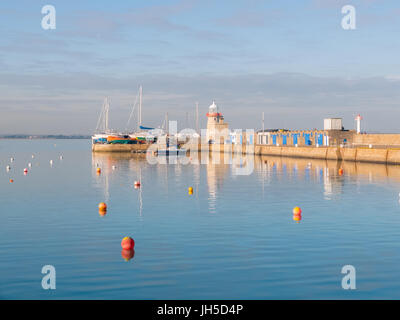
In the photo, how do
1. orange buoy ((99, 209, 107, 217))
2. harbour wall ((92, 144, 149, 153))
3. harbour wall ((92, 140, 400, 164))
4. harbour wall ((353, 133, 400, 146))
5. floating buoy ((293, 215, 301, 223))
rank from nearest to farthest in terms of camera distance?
floating buoy ((293, 215, 301, 223)), orange buoy ((99, 209, 107, 217)), harbour wall ((92, 140, 400, 164)), harbour wall ((353, 133, 400, 146)), harbour wall ((92, 144, 149, 153))

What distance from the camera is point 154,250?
2045cm

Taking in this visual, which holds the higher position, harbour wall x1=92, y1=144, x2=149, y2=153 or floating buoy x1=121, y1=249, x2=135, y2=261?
harbour wall x1=92, y1=144, x2=149, y2=153

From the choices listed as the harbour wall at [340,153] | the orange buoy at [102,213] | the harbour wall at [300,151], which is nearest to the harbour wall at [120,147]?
the harbour wall at [300,151]

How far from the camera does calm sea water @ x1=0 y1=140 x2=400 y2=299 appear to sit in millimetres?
15109

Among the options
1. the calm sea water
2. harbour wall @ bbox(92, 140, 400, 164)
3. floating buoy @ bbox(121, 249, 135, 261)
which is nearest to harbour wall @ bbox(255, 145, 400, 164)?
harbour wall @ bbox(92, 140, 400, 164)

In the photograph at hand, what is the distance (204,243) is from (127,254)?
12.0 feet

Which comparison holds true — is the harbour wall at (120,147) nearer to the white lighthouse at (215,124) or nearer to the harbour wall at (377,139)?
the white lighthouse at (215,124)

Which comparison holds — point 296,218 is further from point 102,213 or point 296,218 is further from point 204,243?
point 102,213

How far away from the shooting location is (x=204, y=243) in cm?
2186

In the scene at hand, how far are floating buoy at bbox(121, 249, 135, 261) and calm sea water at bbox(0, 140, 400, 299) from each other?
0.22 m

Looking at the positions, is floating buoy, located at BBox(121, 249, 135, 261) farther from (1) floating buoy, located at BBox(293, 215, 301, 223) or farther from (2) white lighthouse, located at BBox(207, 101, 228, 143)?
(2) white lighthouse, located at BBox(207, 101, 228, 143)
